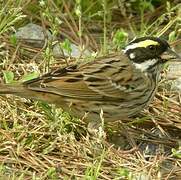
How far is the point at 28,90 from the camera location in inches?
205

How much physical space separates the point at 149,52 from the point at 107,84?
0.37m

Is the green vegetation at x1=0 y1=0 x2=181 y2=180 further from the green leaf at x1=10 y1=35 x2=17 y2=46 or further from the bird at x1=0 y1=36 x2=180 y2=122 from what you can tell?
the bird at x1=0 y1=36 x2=180 y2=122

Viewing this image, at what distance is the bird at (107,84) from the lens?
207 inches

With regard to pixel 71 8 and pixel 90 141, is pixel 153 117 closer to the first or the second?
pixel 90 141

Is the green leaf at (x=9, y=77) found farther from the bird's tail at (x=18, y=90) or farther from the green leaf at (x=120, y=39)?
the green leaf at (x=120, y=39)

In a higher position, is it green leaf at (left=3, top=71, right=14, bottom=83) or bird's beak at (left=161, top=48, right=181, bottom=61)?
bird's beak at (left=161, top=48, right=181, bottom=61)

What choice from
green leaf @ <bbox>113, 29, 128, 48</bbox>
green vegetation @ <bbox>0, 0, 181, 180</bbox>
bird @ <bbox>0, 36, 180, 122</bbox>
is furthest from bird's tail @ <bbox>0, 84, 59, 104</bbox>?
green leaf @ <bbox>113, 29, 128, 48</bbox>

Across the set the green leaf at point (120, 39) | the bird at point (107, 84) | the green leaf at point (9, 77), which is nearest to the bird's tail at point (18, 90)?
the bird at point (107, 84)

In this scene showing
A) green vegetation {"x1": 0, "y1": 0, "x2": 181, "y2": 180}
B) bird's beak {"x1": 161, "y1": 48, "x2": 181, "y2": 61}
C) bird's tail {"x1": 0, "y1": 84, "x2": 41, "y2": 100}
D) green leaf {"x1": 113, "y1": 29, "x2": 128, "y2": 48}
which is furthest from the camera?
green leaf {"x1": 113, "y1": 29, "x2": 128, "y2": 48}

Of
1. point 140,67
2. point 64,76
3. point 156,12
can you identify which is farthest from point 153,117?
→ point 156,12

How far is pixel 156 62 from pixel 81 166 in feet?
3.20

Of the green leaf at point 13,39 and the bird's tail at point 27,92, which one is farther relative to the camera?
the green leaf at point 13,39

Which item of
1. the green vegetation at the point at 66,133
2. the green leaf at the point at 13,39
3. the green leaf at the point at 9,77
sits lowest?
the green vegetation at the point at 66,133

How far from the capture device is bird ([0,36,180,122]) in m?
5.25
